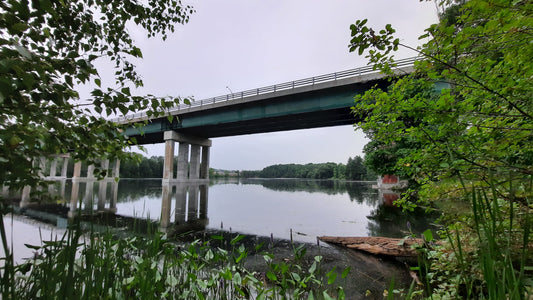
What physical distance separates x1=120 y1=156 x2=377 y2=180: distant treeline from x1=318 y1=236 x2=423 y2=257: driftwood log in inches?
1794

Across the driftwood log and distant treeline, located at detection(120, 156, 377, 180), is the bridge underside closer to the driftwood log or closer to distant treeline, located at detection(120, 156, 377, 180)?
the driftwood log

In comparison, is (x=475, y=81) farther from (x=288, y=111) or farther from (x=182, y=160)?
(x=182, y=160)

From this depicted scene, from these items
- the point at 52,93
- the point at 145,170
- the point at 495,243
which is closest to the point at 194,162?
the point at 52,93

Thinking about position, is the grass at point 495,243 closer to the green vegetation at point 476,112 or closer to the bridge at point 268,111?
the green vegetation at point 476,112

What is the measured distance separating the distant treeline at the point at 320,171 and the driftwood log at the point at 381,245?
257 ft

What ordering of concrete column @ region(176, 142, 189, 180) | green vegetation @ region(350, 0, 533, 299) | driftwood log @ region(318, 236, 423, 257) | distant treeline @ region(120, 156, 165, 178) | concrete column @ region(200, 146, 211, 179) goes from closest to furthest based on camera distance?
green vegetation @ region(350, 0, 533, 299)
driftwood log @ region(318, 236, 423, 257)
concrete column @ region(176, 142, 189, 180)
concrete column @ region(200, 146, 211, 179)
distant treeline @ region(120, 156, 165, 178)

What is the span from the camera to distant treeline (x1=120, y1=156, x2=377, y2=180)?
73.9 meters

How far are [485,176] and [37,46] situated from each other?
393cm

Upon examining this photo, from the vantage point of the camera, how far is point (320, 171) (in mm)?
114875

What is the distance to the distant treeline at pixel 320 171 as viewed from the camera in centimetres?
9012

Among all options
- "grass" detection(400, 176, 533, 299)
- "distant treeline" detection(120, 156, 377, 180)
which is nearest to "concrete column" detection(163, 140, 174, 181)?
"distant treeline" detection(120, 156, 377, 180)

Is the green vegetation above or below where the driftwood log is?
above

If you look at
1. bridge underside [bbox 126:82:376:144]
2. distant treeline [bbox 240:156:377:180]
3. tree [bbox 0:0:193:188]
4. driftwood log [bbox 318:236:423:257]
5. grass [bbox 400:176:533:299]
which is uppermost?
bridge underside [bbox 126:82:376:144]

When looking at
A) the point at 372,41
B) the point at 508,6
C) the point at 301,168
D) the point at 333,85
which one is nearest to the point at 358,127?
the point at 372,41
